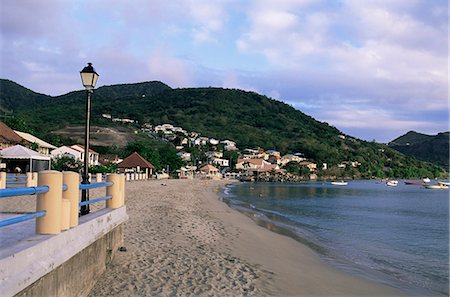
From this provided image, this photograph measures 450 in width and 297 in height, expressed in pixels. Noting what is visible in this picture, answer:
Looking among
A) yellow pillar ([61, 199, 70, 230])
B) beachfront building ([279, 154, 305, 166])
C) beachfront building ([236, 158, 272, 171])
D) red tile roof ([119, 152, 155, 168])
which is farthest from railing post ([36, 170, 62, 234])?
beachfront building ([279, 154, 305, 166])

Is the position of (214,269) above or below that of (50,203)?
below

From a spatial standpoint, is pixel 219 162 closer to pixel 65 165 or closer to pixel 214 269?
pixel 65 165

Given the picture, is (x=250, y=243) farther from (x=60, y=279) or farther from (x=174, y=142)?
(x=174, y=142)

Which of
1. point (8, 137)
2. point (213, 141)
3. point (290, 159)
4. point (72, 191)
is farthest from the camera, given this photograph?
point (213, 141)

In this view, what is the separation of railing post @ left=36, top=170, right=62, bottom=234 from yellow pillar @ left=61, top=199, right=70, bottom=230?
0.24 m

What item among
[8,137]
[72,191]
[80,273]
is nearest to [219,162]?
[8,137]

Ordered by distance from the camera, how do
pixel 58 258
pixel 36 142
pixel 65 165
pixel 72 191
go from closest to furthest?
pixel 58 258 < pixel 72 191 < pixel 65 165 < pixel 36 142

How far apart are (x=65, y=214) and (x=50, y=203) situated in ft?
1.48

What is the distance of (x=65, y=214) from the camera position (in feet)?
18.7

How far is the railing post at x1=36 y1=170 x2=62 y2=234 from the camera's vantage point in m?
5.20

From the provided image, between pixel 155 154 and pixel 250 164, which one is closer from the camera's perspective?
pixel 155 154

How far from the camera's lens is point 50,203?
5.28 metres

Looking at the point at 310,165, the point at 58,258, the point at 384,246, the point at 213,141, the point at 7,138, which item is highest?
the point at 213,141

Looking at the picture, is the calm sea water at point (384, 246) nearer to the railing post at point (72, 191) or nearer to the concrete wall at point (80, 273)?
the concrete wall at point (80, 273)
